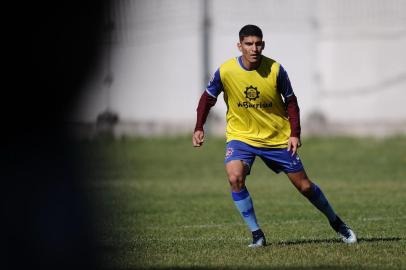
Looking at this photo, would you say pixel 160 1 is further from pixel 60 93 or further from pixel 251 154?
pixel 60 93

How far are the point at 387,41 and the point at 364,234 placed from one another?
49.2 feet

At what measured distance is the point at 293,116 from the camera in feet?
24.6

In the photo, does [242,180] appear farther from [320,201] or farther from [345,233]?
[345,233]

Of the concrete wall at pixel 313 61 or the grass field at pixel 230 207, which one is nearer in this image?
the grass field at pixel 230 207

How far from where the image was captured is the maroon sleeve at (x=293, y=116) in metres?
7.46

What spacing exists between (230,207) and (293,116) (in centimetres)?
422

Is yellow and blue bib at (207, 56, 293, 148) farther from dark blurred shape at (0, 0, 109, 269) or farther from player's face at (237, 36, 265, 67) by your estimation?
dark blurred shape at (0, 0, 109, 269)

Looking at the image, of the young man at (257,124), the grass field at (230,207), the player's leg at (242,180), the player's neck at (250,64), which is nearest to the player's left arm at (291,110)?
the young man at (257,124)

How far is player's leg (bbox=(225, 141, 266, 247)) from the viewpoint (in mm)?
7465

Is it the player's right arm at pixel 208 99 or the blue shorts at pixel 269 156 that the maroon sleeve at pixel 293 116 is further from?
the player's right arm at pixel 208 99

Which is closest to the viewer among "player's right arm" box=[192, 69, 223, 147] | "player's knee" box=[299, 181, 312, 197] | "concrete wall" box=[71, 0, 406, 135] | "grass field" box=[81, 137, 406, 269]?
"grass field" box=[81, 137, 406, 269]

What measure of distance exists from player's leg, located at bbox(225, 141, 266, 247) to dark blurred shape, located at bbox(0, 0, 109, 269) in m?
2.93

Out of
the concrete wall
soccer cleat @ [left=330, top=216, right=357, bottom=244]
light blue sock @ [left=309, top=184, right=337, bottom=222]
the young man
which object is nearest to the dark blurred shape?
the young man

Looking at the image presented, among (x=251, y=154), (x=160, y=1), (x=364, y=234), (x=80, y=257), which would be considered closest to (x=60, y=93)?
(x=80, y=257)
